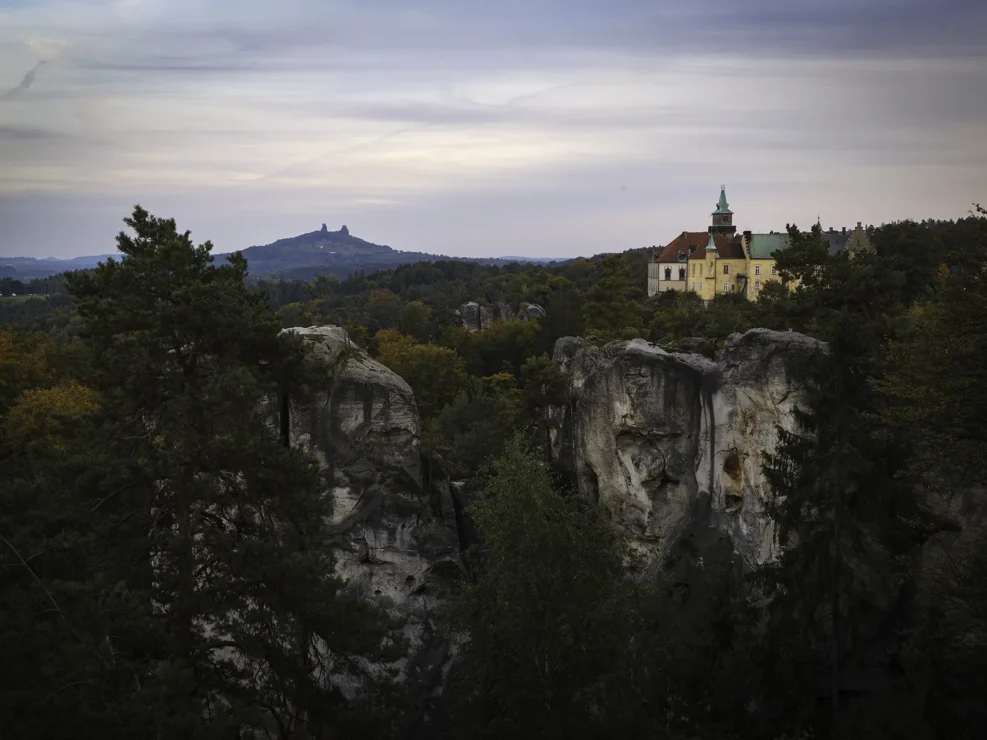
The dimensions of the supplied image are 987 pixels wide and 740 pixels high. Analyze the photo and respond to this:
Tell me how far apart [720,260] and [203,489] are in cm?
7185

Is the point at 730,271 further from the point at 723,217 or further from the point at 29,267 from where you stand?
the point at 29,267

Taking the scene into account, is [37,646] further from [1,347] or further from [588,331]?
[588,331]

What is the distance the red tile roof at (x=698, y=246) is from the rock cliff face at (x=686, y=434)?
180ft

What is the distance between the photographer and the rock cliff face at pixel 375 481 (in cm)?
2653

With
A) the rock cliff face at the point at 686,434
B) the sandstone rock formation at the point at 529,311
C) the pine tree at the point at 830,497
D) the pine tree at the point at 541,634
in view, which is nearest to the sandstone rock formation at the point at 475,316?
the sandstone rock formation at the point at 529,311

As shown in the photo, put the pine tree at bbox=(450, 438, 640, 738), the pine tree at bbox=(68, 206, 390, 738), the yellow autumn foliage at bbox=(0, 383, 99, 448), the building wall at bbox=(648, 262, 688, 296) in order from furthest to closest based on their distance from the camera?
the building wall at bbox=(648, 262, 688, 296) → the yellow autumn foliage at bbox=(0, 383, 99, 448) → the pine tree at bbox=(450, 438, 640, 738) → the pine tree at bbox=(68, 206, 390, 738)

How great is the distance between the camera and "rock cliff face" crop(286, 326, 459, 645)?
87.0 ft

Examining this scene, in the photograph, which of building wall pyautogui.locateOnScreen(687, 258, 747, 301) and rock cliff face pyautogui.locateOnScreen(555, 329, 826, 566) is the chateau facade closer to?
building wall pyautogui.locateOnScreen(687, 258, 747, 301)

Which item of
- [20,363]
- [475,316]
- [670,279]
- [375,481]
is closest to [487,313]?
[475,316]

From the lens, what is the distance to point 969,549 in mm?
19219

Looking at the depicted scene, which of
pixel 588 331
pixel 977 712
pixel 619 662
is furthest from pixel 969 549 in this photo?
pixel 588 331

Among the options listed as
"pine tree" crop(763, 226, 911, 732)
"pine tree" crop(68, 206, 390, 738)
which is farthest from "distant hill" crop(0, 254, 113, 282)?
"pine tree" crop(763, 226, 911, 732)

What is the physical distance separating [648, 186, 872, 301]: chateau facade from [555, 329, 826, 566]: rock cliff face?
163 ft

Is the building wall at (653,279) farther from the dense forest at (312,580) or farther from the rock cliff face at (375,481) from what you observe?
the dense forest at (312,580)
